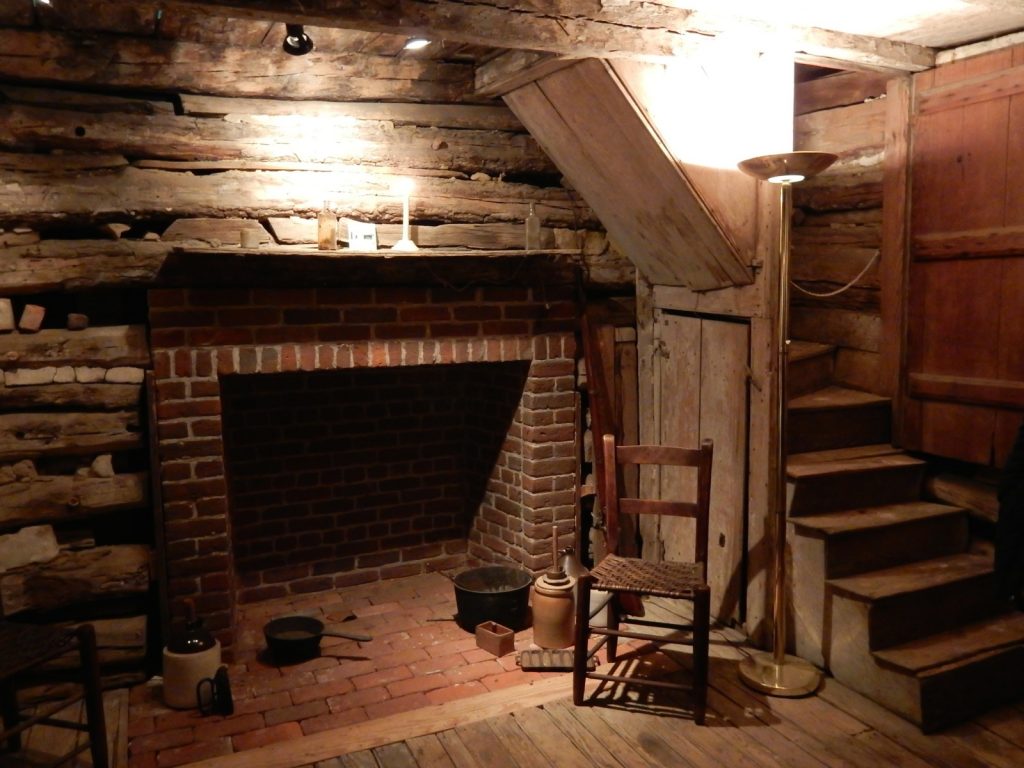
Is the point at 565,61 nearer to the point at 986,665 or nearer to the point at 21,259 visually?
the point at 21,259

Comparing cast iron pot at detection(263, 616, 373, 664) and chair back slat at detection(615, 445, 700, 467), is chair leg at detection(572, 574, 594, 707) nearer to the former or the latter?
chair back slat at detection(615, 445, 700, 467)

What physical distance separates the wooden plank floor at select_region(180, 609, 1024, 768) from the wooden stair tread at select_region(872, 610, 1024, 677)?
0.21m

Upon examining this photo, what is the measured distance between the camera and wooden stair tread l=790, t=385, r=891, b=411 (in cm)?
380

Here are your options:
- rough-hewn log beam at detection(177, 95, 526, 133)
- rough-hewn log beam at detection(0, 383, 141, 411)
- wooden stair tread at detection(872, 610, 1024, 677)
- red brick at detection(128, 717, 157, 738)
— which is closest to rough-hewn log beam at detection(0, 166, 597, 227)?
rough-hewn log beam at detection(177, 95, 526, 133)

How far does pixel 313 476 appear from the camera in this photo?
4469 mm

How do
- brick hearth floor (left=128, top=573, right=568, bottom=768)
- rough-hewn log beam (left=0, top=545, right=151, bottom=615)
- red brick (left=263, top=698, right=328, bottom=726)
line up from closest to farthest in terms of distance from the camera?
brick hearth floor (left=128, top=573, right=568, bottom=768), red brick (left=263, top=698, right=328, bottom=726), rough-hewn log beam (left=0, top=545, right=151, bottom=615)

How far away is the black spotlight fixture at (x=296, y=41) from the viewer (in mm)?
2938

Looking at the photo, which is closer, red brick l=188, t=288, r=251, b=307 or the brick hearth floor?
the brick hearth floor

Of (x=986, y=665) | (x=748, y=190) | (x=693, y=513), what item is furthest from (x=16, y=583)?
(x=986, y=665)

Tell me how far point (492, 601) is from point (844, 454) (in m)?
1.69

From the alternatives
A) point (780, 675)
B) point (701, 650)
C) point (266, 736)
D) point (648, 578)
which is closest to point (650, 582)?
point (648, 578)

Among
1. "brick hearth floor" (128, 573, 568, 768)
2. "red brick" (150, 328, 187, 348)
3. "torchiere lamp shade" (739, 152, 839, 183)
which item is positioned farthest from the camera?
"red brick" (150, 328, 187, 348)

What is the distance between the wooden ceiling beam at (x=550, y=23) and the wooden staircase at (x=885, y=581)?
1.61 meters

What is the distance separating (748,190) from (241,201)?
81.3 inches
